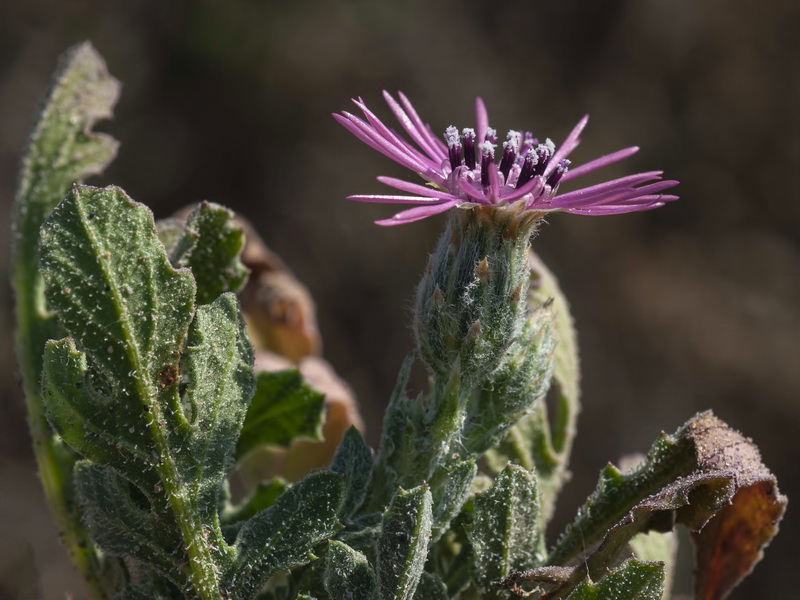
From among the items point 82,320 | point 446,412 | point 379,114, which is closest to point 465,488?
point 446,412

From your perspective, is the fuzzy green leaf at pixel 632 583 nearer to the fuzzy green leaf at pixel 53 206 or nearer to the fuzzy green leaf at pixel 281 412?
the fuzzy green leaf at pixel 281 412

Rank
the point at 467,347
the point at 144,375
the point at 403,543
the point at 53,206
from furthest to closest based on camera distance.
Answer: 1. the point at 53,206
2. the point at 467,347
3. the point at 144,375
4. the point at 403,543

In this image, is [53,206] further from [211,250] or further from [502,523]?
[502,523]

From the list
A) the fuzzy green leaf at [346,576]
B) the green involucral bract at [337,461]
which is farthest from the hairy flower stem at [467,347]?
the fuzzy green leaf at [346,576]

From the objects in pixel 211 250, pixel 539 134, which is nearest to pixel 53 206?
pixel 211 250

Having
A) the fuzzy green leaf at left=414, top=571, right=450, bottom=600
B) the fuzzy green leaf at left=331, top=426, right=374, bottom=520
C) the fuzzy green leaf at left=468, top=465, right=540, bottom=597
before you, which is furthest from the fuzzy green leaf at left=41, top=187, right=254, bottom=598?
the fuzzy green leaf at left=468, top=465, right=540, bottom=597

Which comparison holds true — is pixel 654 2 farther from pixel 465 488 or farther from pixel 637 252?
pixel 465 488
